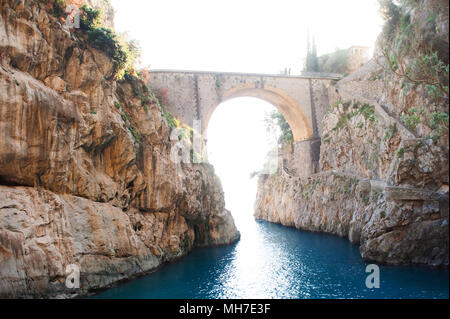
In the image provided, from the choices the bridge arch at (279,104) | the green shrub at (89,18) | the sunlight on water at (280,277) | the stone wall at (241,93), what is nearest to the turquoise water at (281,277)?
the sunlight on water at (280,277)

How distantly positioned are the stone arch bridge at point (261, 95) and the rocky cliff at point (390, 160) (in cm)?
121

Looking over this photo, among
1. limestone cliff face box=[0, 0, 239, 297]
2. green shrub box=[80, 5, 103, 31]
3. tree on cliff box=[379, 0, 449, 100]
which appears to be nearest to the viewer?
limestone cliff face box=[0, 0, 239, 297]

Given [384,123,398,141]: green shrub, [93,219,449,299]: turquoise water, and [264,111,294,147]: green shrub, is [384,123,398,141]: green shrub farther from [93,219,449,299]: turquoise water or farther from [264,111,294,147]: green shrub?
[264,111,294,147]: green shrub

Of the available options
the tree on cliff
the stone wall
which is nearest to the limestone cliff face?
the stone wall

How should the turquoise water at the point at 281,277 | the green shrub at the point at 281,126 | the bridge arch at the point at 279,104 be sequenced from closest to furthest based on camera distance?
the turquoise water at the point at 281,277 → the bridge arch at the point at 279,104 → the green shrub at the point at 281,126

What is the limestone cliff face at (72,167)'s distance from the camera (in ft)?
35.5

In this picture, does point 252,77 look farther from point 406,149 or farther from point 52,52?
point 52,52

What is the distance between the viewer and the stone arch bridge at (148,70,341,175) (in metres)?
25.1

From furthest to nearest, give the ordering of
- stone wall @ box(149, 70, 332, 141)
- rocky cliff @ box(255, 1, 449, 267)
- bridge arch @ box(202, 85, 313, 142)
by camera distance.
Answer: bridge arch @ box(202, 85, 313, 142) < stone wall @ box(149, 70, 332, 141) < rocky cliff @ box(255, 1, 449, 267)

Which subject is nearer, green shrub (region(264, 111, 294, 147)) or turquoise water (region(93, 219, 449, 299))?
Result: turquoise water (region(93, 219, 449, 299))

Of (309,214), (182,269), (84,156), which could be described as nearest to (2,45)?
(84,156)

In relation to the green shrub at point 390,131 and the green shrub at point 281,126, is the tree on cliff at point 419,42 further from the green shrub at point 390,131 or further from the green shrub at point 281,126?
the green shrub at point 281,126

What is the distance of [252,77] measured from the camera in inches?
1079
